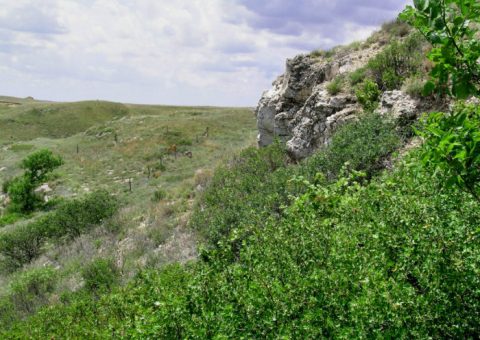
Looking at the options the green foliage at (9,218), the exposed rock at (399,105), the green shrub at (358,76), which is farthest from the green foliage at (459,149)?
the green foliage at (9,218)

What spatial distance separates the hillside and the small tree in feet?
6.36

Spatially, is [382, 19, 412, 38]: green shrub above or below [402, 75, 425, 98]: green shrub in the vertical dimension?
above

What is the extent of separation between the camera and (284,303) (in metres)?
5.08

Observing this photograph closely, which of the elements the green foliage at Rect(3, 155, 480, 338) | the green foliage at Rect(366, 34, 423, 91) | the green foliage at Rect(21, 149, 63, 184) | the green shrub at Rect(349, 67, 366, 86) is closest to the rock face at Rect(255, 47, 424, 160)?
the green shrub at Rect(349, 67, 366, 86)

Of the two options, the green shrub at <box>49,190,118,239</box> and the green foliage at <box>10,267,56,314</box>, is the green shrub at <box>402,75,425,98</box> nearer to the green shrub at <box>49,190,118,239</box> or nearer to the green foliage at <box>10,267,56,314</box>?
the green foliage at <box>10,267,56,314</box>

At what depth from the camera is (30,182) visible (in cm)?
3603

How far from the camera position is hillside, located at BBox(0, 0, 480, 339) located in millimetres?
4336

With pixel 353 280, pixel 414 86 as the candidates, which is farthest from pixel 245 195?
pixel 353 280

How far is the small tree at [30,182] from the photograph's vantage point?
34031 mm

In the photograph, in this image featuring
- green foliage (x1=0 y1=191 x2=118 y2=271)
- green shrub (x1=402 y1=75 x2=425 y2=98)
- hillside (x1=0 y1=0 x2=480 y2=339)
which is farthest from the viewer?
green foliage (x1=0 y1=191 x2=118 y2=271)

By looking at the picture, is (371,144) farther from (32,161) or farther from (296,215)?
(32,161)

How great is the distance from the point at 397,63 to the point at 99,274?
47.8ft

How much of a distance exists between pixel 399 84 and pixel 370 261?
1241cm

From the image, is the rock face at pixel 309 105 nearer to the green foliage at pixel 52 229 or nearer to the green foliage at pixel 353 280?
the green foliage at pixel 353 280
